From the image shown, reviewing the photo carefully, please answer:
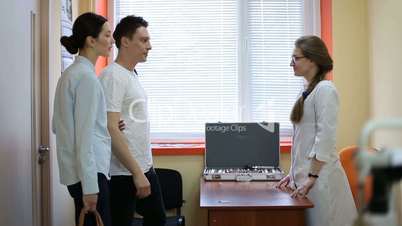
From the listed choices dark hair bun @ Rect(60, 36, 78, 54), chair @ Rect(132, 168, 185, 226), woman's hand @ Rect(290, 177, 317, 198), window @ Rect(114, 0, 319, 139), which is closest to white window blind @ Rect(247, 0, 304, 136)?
window @ Rect(114, 0, 319, 139)

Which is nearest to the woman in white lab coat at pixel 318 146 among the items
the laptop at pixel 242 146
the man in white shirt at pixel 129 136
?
the man in white shirt at pixel 129 136

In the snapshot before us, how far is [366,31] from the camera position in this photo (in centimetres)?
353

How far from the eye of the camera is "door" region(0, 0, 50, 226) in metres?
2.01

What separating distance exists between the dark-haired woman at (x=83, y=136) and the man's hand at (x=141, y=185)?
177 millimetres

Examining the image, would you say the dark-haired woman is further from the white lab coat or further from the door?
the white lab coat

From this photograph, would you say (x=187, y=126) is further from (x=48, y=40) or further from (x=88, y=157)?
(x=88, y=157)

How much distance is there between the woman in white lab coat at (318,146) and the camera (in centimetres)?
223

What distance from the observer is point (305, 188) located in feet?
7.50

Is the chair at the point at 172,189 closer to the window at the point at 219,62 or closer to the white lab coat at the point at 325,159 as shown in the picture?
the window at the point at 219,62

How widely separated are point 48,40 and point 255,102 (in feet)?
5.96

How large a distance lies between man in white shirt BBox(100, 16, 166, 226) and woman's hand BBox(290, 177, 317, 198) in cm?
70

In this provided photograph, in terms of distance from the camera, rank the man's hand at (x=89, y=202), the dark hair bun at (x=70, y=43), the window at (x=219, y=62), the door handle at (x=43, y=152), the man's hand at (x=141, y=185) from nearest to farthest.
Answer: the man's hand at (x=89, y=202)
the dark hair bun at (x=70, y=43)
the man's hand at (x=141, y=185)
the door handle at (x=43, y=152)
the window at (x=219, y=62)

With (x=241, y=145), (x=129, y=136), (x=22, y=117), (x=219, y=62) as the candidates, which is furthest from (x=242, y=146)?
(x=22, y=117)

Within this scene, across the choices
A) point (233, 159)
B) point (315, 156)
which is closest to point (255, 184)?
point (233, 159)
